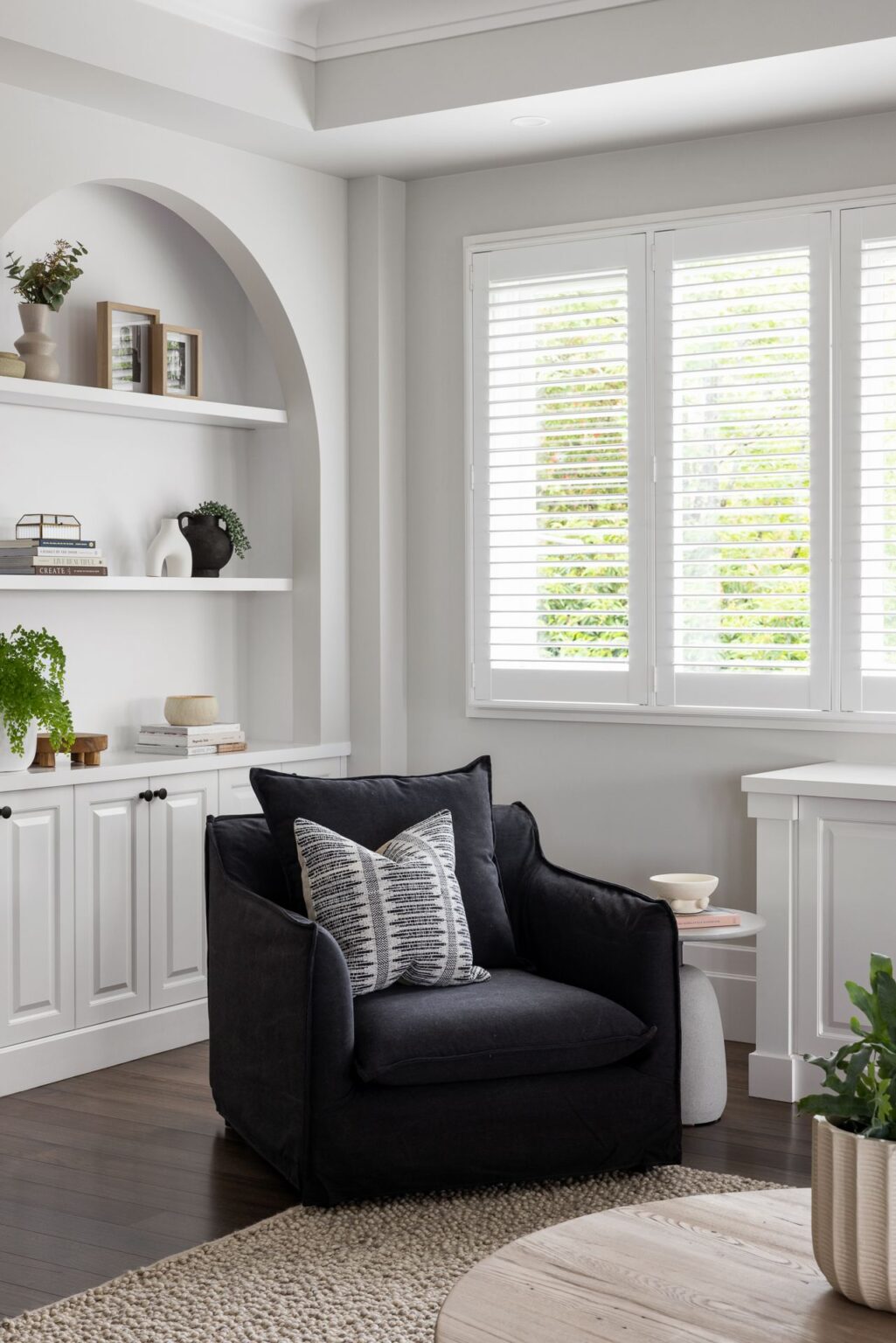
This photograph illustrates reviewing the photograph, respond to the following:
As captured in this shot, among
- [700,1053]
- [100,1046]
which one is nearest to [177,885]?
[100,1046]

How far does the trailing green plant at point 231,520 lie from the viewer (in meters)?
4.87

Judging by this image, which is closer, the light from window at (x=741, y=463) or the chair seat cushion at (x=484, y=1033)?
the chair seat cushion at (x=484, y=1033)

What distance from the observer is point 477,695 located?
5.01 metres

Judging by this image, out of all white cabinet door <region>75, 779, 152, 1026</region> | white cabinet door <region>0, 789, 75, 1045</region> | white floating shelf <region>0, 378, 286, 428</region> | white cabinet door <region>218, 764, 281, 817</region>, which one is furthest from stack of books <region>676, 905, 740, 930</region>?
white floating shelf <region>0, 378, 286, 428</region>

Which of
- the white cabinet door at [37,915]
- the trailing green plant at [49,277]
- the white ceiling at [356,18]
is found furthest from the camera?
the trailing green plant at [49,277]

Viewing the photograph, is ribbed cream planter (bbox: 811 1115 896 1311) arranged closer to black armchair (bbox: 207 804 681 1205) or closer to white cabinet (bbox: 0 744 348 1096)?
black armchair (bbox: 207 804 681 1205)

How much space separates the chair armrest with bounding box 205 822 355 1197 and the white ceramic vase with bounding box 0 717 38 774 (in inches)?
26.6

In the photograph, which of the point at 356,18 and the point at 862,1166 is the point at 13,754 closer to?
the point at 356,18

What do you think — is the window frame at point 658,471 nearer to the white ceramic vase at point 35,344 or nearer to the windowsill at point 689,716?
the windowsill at point 689,716

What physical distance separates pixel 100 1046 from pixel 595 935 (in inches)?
61.7

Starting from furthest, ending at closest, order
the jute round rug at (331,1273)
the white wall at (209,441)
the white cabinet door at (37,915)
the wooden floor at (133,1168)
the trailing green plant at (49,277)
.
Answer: the white wall at (209,441) < the trailing green plant at (49,277) < the white cabinet door at (37,915) < the wooden floor at (133,1168) < the jute round rug at (331,1273)

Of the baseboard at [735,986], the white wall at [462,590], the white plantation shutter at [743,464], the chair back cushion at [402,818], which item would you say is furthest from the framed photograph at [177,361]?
the baseboard at [735,986]

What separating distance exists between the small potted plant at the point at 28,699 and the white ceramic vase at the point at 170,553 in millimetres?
643

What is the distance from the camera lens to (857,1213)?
1.84 meters
